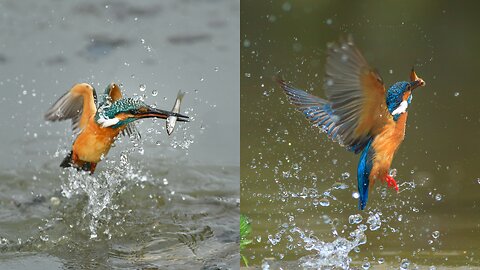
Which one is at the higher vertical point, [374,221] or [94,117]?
[94,117]

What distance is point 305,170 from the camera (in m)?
2.26

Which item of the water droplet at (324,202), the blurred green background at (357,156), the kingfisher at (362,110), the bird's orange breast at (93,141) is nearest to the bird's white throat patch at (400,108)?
the kingfisher at (362,110)

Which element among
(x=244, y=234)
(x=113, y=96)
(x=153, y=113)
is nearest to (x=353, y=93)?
(x=153, y=113)

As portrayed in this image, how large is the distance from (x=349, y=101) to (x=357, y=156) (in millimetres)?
515

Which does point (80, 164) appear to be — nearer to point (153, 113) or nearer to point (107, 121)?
point (107, 121)

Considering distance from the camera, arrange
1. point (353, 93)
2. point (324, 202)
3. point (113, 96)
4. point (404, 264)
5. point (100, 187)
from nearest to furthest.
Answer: point (353, 93), point (404, 264), point (113, 96), point (324, 202), point (100, 187)

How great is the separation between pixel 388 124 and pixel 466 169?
33.4 inches

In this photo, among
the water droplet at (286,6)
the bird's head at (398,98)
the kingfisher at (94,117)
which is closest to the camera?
the bird's head at (398,98)

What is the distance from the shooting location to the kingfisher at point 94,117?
201 cm

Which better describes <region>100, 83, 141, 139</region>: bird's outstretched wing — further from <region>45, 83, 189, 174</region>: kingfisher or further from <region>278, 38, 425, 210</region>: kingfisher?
<region>278, 38, 425, 210</region>: kingfisher

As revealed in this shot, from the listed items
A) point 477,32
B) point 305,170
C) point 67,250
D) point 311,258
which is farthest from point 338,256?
point 477,32

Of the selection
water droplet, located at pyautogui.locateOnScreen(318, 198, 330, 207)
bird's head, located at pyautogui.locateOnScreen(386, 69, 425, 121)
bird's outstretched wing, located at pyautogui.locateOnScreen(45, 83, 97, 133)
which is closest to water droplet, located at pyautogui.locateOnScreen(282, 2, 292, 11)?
water droplet, located at pyautogui.locateOnScreen(318, 198, 330, 207)

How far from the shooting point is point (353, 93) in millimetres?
1651

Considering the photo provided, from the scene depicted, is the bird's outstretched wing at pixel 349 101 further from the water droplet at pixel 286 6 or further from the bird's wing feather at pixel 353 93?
the water droplet at pixel 286 6
